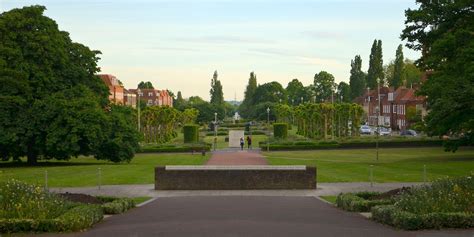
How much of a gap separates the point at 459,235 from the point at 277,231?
3.82 m

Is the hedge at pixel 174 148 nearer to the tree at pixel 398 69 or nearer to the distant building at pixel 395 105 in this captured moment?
the distant building at pixel 395 105

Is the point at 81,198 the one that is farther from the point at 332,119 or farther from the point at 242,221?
the point at 332,119

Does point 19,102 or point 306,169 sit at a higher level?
point 19,102

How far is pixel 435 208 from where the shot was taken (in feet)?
49.1

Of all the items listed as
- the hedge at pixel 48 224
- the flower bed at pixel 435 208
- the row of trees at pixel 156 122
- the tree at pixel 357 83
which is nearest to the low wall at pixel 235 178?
the flower bed at pixel 435 208

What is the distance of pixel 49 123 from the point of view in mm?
41594

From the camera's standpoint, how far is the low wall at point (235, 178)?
27.4 metres

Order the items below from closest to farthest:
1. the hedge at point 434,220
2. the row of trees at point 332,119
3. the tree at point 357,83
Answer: the hedge at point 434,220, the row of trees at point 332,119, the tree at point 357,83

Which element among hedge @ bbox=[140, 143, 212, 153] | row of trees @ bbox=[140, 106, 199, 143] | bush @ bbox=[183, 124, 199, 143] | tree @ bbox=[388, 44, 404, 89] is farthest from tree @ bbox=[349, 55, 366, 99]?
hedge @ bbox=[140, 143, 212, 153]

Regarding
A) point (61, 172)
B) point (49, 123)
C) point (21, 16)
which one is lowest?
point (61, 172)

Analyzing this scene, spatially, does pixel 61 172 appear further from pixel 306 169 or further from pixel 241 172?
pixel 306 169

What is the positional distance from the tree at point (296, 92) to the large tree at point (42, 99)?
135 meters

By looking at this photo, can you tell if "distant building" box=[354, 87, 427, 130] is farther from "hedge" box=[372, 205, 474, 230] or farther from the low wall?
"hedge" box=[372, 205, 474, 230]

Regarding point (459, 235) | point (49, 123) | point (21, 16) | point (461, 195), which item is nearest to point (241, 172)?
point (461, 195)
